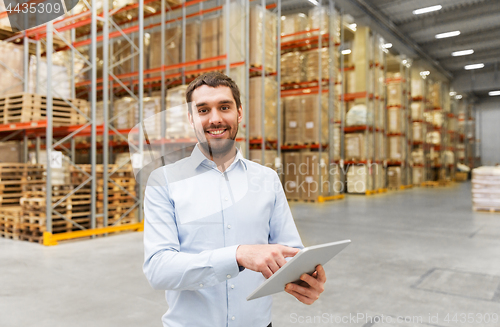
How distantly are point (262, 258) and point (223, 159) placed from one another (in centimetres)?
33

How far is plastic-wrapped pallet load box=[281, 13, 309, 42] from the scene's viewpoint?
43.0 ft

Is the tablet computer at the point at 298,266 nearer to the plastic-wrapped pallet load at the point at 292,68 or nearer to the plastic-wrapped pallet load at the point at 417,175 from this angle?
the plastic-wrapped pallet load at the point at 292,68

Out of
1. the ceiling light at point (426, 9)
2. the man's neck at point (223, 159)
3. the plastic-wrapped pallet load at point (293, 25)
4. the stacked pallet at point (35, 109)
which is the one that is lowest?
the man's neck at point (223, 159)

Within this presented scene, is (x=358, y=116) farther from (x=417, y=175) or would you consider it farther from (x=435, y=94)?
(x=435, y=94)

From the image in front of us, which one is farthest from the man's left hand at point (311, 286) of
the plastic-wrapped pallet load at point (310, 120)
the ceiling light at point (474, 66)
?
the ceiling light at point (474, 66)

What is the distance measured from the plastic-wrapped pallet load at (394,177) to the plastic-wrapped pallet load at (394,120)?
1.75 meters

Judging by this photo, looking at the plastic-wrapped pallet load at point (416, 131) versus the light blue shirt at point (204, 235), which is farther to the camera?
the plastic-wrapped pallet load at point (416, 131)

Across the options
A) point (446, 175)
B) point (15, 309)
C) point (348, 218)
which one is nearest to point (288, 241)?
point (15, 309)

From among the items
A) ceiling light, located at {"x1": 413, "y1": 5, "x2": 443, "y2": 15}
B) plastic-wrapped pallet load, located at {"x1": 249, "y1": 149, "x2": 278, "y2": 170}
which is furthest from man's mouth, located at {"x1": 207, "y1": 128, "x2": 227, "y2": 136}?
ceiling light, located at {"x1": 413, "y1": 5, "x2": 443, "y2": 15}

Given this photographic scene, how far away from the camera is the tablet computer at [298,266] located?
3.30 feet

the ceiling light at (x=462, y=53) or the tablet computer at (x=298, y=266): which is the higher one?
the ceiling light at (x=462, y=53)

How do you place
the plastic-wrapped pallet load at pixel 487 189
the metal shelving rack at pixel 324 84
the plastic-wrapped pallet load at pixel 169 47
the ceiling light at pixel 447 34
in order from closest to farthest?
the plastic-wrapped pallet load at pixel 487 189 → the plastic-wrapped pallet load at pixel 169 47 → the metal shelving rack at pixel 324 84 → the ceiling light at pixel 447 34

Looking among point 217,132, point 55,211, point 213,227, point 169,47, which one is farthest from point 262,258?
point 169,47

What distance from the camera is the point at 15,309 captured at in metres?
3.28
